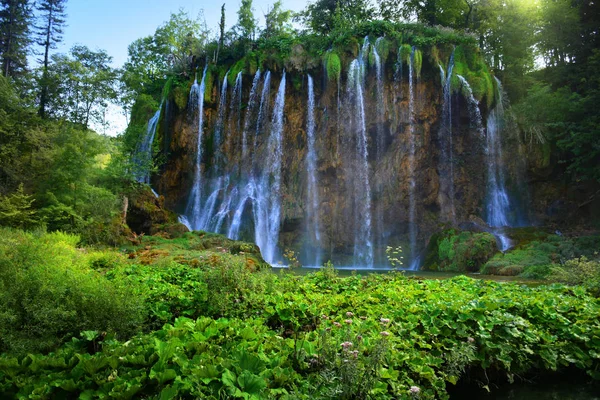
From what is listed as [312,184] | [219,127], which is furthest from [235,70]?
[312,184]

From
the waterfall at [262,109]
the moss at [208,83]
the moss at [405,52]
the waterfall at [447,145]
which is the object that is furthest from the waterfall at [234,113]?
the waterfall at [447,145]

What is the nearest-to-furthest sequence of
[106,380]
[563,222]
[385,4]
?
1. [106,380]
2. [563,222]
3. [385,4]

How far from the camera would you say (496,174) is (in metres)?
23.9

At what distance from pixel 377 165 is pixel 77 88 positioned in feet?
69.8

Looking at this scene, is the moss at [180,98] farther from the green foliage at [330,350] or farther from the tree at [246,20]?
the green foliage at [330,350]

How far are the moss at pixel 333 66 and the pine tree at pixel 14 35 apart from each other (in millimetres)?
24038

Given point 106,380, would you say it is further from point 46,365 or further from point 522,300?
point 522,300

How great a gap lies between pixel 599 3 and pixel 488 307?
2656 centimetres

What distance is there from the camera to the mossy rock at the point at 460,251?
17500 mm

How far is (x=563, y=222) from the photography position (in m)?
22.0

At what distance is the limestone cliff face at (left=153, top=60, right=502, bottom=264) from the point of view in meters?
23.9

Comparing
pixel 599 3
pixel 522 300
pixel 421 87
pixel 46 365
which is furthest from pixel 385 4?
pixel 46 365

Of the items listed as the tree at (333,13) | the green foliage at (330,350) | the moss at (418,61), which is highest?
the tree at (333,13)

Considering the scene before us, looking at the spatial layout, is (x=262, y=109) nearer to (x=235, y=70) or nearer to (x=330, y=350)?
(x=235, y=70)
